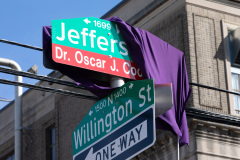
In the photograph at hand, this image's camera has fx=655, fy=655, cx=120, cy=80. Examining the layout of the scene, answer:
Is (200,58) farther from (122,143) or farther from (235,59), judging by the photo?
(122,143)

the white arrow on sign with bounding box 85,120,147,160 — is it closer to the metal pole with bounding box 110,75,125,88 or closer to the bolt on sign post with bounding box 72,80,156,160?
the bolt on sign post with bounding box 72,80,156,160

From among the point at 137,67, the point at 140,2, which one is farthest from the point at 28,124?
the point at 137,67

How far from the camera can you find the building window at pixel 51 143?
83.6ft

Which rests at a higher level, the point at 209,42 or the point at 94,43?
the point at 209,42

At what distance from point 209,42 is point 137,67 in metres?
11.1

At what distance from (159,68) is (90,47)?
1.14m

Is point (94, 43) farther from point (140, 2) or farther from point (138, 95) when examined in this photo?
point (140, 2)

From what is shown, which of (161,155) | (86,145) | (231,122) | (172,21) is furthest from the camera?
(172,21)

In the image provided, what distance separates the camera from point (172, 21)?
2022 cm

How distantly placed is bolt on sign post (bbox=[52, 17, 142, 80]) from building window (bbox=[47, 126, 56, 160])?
16617mm

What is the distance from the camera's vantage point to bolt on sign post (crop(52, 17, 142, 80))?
8930mm

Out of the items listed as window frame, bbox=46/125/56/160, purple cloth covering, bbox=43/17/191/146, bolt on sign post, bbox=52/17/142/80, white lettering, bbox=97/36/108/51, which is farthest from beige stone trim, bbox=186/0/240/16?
white lettering, bbox=97/36/108/51

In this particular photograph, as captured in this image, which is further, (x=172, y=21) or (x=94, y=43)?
(x=172, y=21)

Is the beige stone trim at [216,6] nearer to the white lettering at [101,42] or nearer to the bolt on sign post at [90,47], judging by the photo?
the bolt on sign post at [90,47]
